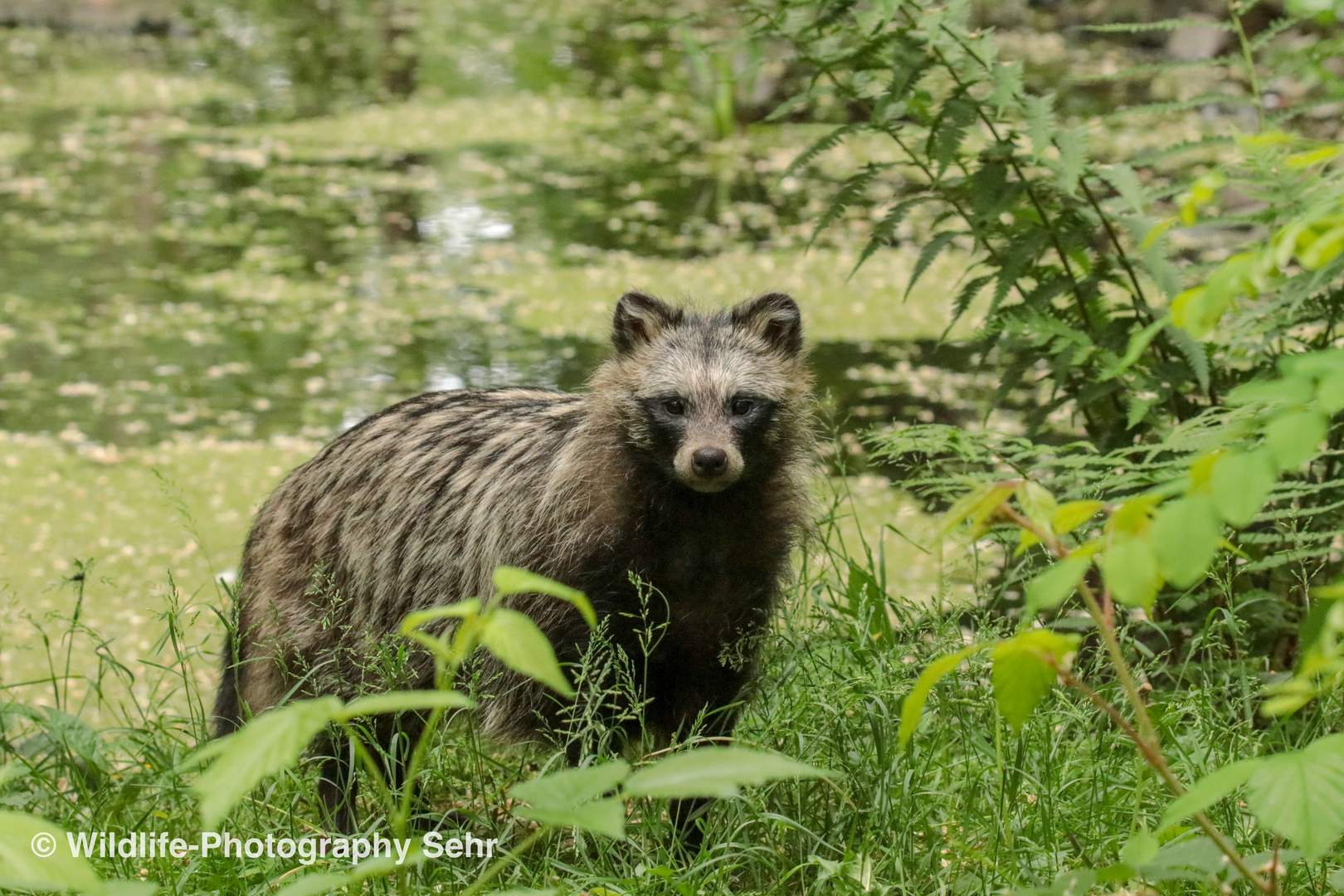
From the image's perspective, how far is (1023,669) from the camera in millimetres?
2068

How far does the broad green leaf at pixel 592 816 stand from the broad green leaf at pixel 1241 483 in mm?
795

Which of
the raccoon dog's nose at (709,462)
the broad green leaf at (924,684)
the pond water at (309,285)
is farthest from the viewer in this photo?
the pond water at (309,285)

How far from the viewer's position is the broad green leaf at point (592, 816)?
67.4 inches

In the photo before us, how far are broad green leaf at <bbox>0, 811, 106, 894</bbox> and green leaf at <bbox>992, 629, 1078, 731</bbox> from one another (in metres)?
1.21

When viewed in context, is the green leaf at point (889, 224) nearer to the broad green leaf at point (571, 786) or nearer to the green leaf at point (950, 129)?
the green leaf at point (950, 129)

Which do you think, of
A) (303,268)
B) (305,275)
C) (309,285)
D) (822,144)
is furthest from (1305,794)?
(303,268)

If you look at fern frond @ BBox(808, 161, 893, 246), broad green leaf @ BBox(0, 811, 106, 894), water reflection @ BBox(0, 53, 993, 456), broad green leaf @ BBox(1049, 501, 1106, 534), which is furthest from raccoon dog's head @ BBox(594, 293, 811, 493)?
water reflection @ BBox(0, 53, 993, 456)

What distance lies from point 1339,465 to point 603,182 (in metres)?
7.31

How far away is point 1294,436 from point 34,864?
1499 millimetres

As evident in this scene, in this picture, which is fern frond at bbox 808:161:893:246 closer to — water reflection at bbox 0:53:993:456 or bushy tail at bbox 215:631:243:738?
water reflection at bbox 0:53:993:456

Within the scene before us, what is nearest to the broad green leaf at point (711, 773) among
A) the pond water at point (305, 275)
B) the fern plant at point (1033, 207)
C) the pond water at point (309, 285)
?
the pond water at point (309, 285)

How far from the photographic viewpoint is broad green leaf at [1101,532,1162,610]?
5.50 ft

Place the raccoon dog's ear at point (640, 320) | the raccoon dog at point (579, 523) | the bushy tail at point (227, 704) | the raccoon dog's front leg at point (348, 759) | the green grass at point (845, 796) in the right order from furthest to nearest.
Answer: the bushy tail at point (227, 704) → the raccoon dog's ear at point (640, 320) → the raccoon dog's front leg at point (348, 759) → the raccoon dog at point (579, 523) → the green grass at point (845, 796)

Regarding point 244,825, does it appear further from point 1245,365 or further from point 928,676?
point 1245,365
